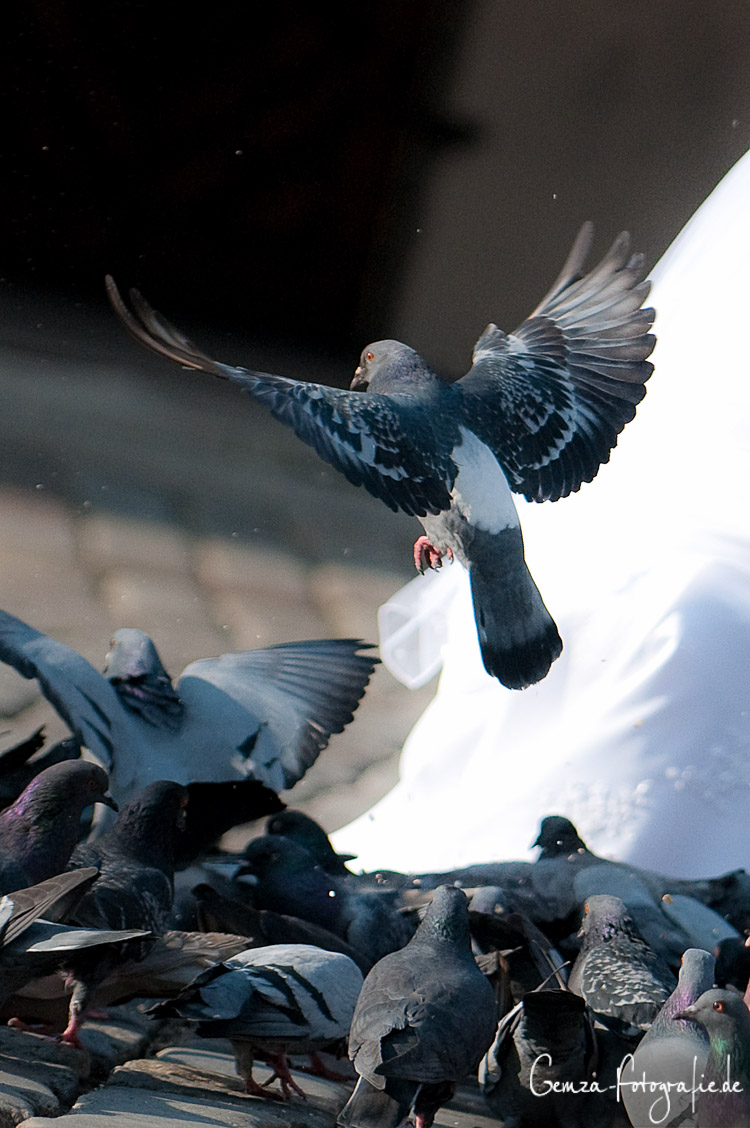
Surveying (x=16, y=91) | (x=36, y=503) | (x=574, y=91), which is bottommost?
(x=36, y=503)

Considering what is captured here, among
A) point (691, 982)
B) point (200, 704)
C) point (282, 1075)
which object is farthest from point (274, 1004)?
point (200, 704)

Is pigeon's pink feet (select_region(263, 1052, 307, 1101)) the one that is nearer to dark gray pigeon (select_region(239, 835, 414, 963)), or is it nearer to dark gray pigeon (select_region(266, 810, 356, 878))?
dark gray pigeon (select_region(239, 835, 414, 963))

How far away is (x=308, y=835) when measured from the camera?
2.12 metres

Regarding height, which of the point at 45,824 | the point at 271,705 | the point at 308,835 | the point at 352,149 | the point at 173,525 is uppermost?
the point at 352,149

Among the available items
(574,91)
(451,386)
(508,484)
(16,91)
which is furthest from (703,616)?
(16,91)

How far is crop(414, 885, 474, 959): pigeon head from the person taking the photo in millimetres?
1521

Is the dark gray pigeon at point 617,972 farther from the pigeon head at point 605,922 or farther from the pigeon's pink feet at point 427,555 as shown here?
the pigeon's pink feet at point 427,555

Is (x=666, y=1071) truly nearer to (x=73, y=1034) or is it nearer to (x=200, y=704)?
(x=73, y=1034)

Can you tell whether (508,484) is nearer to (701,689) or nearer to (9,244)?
(701,689)

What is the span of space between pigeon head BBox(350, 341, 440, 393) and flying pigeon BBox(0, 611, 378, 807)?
51 cm

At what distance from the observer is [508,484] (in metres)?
2.05

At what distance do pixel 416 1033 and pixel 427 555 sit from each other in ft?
3.06

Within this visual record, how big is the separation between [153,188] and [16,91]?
49 centimetres

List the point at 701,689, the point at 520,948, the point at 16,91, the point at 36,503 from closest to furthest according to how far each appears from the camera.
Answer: the point at 520,948, the point at 701,689, the point at 16,91, the point at 36,503
